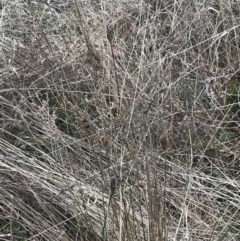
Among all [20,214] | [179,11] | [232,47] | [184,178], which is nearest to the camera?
[20,214]

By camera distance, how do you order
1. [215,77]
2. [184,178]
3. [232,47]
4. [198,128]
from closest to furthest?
[184,178] → [198,128] → [215,77] → [232,47]

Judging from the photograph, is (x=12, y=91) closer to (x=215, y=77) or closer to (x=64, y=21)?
(x=64, y=21)

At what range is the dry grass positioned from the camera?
1.33 m

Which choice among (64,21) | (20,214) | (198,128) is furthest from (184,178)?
(64,21)

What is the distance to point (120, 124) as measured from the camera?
150 cm

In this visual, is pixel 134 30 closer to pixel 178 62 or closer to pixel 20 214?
pixel 178 62

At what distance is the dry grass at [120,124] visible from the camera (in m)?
1.33

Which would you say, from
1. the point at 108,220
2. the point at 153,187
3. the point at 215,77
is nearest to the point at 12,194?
the point at 108,220

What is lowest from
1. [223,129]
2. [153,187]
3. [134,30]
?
[223,129]

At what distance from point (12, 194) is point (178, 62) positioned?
2.73 feet

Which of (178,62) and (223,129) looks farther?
(178,62)

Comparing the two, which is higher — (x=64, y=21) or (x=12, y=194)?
(x=64, y=21)

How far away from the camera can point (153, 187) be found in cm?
126

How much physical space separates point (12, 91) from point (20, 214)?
48cm
